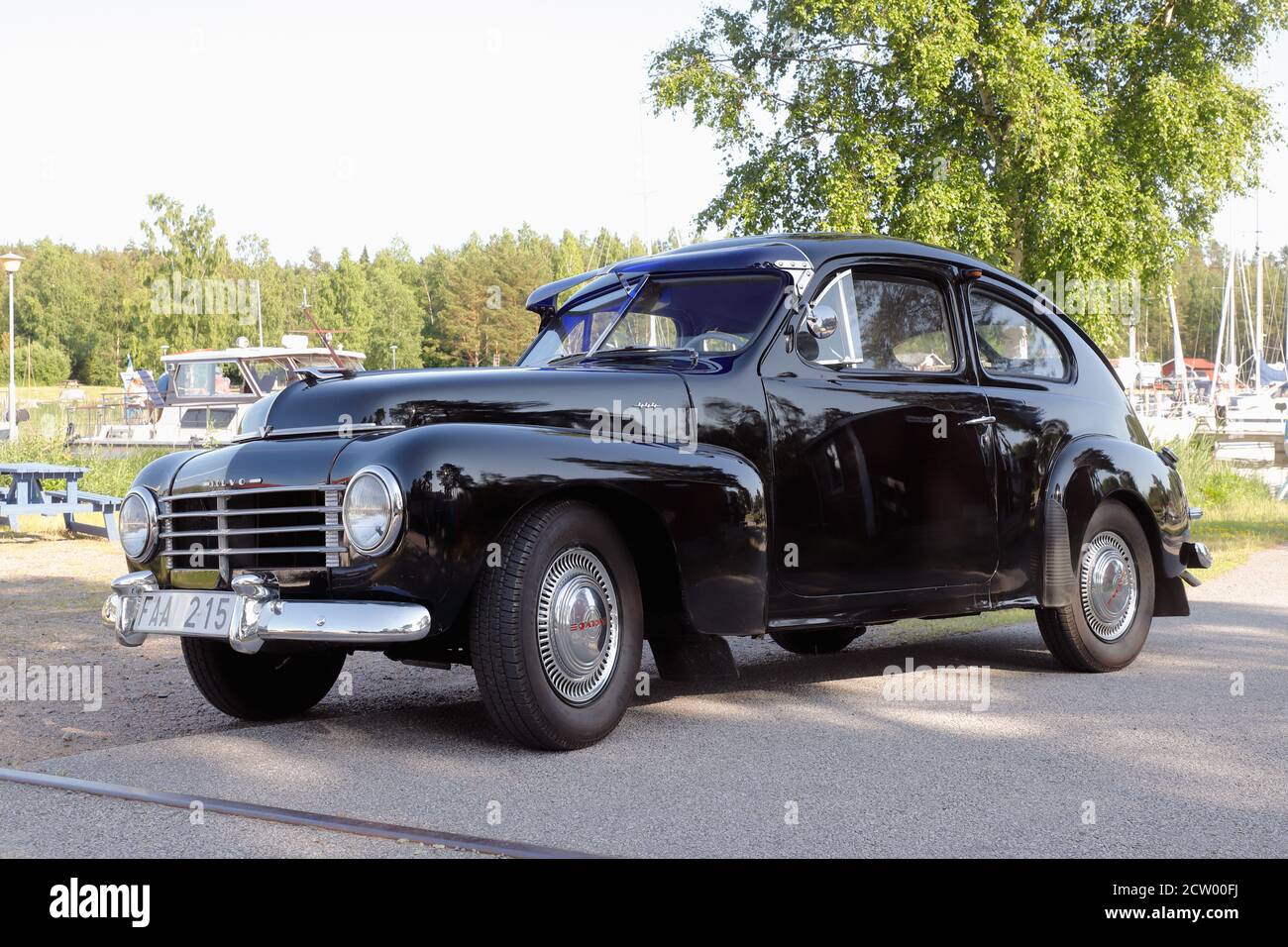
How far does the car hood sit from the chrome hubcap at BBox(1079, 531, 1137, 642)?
2.65m

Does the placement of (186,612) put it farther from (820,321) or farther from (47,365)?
(47,365)

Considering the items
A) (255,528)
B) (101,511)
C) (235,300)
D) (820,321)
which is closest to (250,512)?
(255,528)

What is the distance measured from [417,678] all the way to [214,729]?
156cm

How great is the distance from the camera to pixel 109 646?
27.6ft

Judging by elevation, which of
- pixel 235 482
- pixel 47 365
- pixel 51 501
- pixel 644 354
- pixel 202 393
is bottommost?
pixel 51 501

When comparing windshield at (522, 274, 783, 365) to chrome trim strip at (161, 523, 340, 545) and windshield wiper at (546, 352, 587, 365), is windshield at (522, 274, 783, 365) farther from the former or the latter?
chrome trim strip at (161, 523, 340, 545)

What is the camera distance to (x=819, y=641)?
25.8 ft

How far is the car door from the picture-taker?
5.71m

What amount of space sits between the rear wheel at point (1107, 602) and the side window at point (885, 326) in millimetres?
1277

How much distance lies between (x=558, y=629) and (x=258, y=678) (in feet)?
5.43

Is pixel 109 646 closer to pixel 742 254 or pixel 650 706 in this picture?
pixel 650 706

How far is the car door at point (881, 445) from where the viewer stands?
5.71 meters

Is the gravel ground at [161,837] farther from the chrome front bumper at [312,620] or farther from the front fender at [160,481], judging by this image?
the front fender at [160,481]

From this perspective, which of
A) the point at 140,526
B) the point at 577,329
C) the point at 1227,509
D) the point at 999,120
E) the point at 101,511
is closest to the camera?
the point at 140,526
